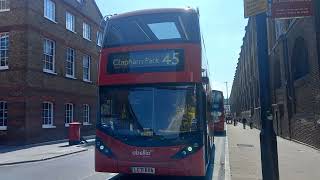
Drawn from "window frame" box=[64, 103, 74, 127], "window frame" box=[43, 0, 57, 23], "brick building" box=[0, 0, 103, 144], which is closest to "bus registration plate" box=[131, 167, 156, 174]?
"brick building" box=[0, 0, 103, 144]

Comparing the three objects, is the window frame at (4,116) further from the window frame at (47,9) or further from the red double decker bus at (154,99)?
the red double decker bus at (154,99)

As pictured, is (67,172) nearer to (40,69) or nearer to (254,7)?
(254,7)

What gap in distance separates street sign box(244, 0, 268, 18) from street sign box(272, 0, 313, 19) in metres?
0.45

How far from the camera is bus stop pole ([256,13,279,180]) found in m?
7.07

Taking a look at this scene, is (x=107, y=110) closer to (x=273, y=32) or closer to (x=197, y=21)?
(x=197, y=21)

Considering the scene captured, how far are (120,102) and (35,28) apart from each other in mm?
17911

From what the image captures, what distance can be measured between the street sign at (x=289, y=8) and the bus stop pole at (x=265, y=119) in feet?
1.51

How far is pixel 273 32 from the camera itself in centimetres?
3316

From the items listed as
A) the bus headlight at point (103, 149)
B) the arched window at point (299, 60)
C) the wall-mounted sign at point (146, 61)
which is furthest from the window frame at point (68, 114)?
the wall-mounted sign at point (146, 61)

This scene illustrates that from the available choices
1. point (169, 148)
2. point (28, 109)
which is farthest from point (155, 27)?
point (28, 109)

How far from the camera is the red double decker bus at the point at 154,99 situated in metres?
10.1

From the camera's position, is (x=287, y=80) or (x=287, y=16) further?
(x=287, y=80)

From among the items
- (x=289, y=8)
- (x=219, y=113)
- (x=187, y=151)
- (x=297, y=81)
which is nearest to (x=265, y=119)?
(x=289, y=8)

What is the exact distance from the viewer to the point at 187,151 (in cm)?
997
